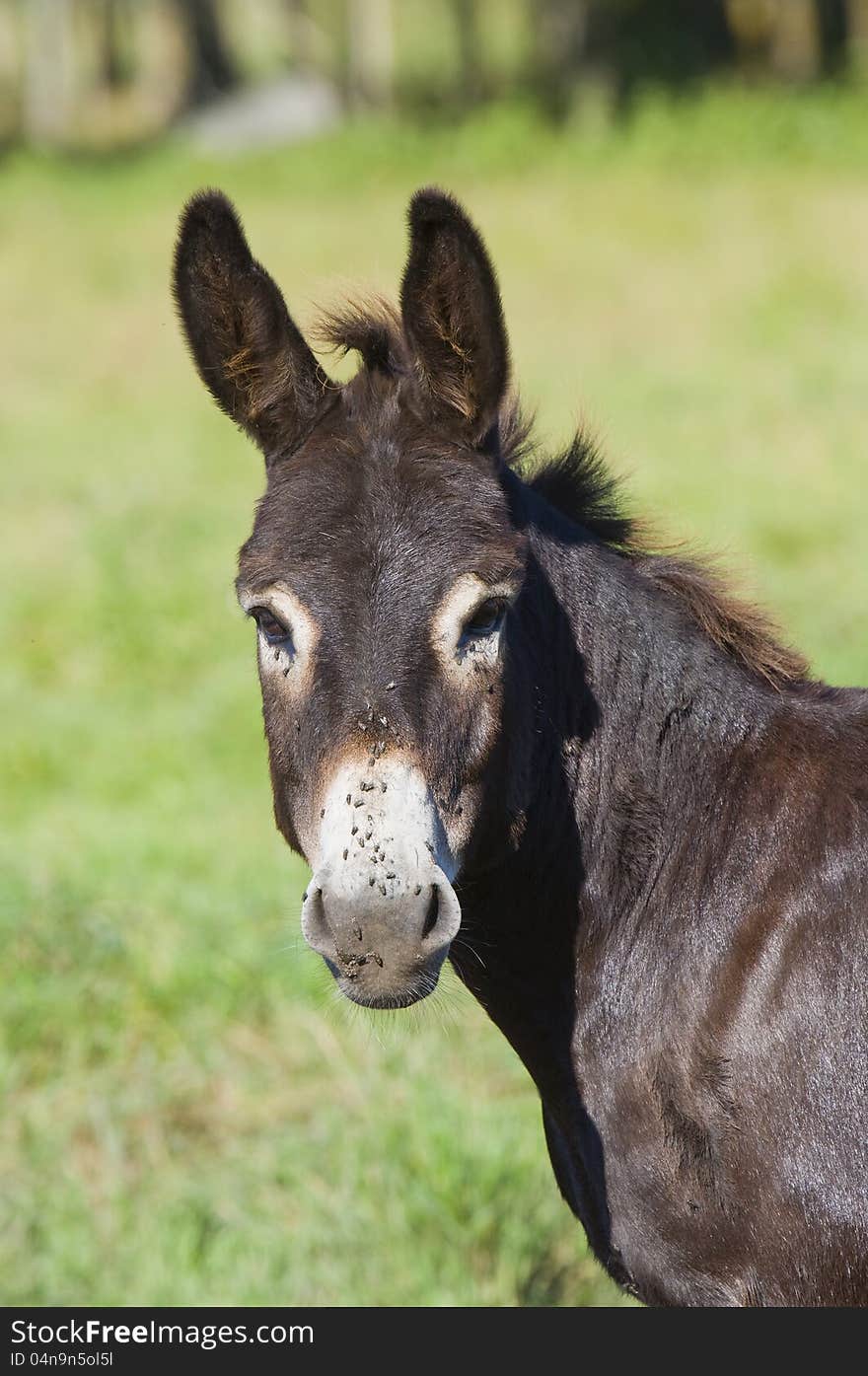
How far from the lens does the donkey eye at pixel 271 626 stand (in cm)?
345

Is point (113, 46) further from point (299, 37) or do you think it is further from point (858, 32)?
point (858, 32)

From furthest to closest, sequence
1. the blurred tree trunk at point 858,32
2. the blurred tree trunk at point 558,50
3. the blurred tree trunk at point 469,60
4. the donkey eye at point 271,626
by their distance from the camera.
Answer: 1. the blurred tree trunk at point 469,60
2. the blurred tree trunk at point 858,32
3. the blurred tree trunk at point 558,50
4. the donkey eye at point 271,626

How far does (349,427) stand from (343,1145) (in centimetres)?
339

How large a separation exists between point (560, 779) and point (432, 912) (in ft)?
2.46

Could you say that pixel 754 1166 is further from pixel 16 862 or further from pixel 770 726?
pixel 16 862

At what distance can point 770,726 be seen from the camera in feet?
12.5

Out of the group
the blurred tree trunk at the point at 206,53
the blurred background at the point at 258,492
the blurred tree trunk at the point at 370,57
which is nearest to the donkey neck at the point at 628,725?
the blurred background at the point at 258,492

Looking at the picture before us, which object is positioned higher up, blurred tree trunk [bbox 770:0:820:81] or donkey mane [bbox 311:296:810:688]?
donkey mane [bbox 311:296:810:688]

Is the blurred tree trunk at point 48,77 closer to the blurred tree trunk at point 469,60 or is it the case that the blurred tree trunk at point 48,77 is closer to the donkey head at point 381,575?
the blurred tree trunk at point 469,60

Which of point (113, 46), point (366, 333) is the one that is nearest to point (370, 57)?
point (113, 46)

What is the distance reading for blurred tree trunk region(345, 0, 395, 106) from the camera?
3300cm

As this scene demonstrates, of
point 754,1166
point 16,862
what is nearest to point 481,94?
point 16,862

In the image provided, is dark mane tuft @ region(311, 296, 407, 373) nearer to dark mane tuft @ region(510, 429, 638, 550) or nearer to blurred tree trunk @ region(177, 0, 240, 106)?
dark mane tuft @ region(510, 429, 638, 550)

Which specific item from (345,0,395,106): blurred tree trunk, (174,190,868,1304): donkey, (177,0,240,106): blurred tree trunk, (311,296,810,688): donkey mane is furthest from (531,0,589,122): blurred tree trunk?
(174,190,868,1304): donkey
